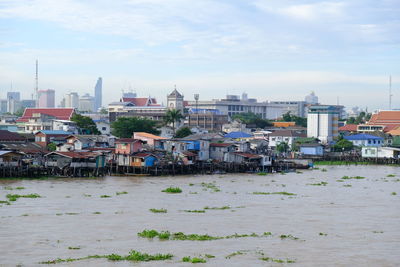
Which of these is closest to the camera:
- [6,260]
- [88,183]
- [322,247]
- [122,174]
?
[6,260]

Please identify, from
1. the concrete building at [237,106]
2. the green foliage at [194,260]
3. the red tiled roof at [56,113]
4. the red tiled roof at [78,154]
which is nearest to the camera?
the green foliage at [194,260]

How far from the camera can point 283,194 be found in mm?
38812

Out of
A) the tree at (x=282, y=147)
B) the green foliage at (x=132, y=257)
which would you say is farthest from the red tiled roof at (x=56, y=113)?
the green foliage at (x=132, y=257)

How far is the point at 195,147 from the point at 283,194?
2050 cm

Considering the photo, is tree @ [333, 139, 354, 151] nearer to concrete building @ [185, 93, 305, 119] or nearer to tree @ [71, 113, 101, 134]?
tree @ [71, 113, 101, 134]

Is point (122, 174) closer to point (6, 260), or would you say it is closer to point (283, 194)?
point (283, 194)

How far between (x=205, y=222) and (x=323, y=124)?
7211 centimetres

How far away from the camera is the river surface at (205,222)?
20.8m

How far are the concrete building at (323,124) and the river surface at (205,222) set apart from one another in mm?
51807

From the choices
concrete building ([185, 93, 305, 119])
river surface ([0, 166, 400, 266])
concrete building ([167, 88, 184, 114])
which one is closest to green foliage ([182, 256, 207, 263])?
river surface ([0, 166, 400, 266])

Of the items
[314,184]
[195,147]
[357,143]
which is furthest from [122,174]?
[357,143]

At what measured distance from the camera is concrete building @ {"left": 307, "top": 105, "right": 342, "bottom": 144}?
3787 inches

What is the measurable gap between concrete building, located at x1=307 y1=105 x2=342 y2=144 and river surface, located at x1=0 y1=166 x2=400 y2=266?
170 ft

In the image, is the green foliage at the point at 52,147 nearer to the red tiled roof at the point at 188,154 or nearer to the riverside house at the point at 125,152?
the riverside house at the point at 125,152
